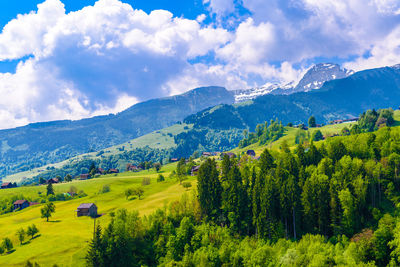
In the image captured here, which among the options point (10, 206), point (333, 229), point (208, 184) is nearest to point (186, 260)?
point (208, 184)

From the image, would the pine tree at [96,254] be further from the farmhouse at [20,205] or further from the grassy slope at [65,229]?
the farmhouse at [20,205]

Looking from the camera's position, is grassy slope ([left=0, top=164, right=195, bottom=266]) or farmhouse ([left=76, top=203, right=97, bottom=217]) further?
farmhouse ([left=76, top=203, right=97, bottom=217])

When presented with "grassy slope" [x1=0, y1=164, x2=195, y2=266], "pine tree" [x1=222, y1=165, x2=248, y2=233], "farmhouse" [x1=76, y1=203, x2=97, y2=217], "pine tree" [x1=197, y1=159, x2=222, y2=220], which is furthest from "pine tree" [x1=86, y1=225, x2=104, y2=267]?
"farmhouse" [x1=76, y1=203, x2=97, y2=217]

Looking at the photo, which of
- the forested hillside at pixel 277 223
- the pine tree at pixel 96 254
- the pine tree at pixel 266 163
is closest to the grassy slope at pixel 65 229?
the pine tree at pixel 96 254

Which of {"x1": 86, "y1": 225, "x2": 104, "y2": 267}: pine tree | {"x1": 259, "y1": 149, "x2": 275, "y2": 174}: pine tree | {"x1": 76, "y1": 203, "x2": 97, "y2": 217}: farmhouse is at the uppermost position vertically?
{"x1": 259, "y1": 149, "x2": 275, "y2": 174}: pine tree

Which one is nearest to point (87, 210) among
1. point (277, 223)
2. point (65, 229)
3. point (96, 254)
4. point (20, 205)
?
point (65, 229)

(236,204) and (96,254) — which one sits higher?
(236,204)

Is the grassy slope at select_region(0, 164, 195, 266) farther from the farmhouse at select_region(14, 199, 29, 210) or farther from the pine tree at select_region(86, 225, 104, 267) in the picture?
the farmhouse at select_region(14, 199, 29, 210)

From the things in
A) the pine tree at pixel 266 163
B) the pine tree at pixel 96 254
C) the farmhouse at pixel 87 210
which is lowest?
the pine tree at pixel 96 254

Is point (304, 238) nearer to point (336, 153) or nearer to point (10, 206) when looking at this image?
point (336, 153)

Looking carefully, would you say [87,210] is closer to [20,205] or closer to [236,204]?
[236,204]

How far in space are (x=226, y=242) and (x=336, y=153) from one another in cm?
6777

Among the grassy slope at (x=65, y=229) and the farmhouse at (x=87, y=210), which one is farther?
the farmhouse at (x=87, y=210)

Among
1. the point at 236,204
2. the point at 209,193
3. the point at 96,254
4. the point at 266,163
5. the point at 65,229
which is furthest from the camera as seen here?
the point at 266,163
